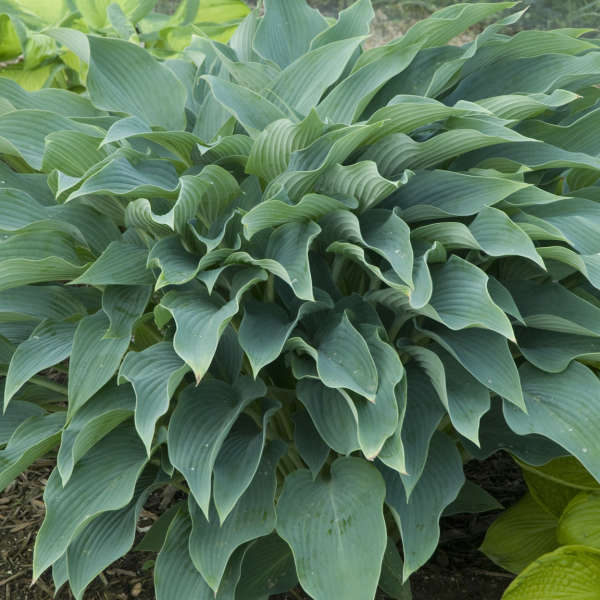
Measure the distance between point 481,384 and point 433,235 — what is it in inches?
11.3

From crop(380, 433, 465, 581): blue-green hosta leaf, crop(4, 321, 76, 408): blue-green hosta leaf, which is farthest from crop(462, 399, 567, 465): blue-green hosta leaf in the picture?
crop(4, 321, 76, 408): blue-green hosta leaf

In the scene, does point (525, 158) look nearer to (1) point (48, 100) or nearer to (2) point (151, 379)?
(2) point (151, 379)

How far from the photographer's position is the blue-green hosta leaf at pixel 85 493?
1461mm

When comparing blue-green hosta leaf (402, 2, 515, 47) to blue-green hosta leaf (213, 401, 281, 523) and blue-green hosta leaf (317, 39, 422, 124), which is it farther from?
blue-green hosta leaf (213, 401, 281, 523)

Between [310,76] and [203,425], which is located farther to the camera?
[310,76]

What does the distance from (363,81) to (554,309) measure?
58 cm

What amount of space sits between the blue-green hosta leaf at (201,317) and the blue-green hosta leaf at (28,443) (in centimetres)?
35

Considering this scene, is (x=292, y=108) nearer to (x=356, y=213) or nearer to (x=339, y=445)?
(x=356, y=213)

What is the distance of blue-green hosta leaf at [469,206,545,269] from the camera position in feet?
4.53

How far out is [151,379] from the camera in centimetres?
142

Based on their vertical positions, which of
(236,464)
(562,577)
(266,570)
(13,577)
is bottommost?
(13,577)

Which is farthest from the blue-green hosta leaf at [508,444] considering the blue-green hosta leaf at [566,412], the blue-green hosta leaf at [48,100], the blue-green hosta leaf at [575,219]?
the blue-green hosta leaf at [48,100]

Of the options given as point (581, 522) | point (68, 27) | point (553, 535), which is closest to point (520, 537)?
point (553, 535)

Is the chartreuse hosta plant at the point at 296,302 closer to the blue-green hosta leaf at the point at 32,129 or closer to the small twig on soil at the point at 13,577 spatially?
the blue-green hosta leaf at the point at 32,129
